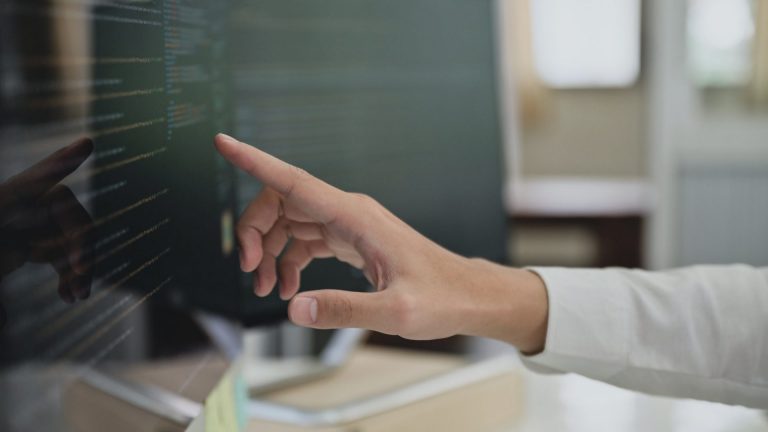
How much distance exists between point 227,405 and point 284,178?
0.23 meters

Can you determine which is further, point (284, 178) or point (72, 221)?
point (284, 178)

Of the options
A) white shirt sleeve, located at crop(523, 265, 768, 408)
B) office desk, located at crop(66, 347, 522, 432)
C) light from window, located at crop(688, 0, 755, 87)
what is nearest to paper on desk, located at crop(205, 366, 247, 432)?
office desk, located at crop(66, 347, 522, 432)

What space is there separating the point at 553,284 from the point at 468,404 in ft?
0.92

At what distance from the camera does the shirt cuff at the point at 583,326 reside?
29.5 inches

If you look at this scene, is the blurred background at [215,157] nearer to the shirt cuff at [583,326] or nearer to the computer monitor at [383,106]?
the computer monitor at [383,106]

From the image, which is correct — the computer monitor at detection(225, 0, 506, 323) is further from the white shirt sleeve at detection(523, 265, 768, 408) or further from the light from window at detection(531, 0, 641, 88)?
the light from window at detection(531, 0, 641, 88)

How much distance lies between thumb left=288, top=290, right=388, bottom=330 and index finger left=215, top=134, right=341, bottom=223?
0.08m

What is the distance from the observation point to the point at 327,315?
538mm

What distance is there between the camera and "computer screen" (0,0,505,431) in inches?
13.8

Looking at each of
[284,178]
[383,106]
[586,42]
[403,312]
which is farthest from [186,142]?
[586,42]

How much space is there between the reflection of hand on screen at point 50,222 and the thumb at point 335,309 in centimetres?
15

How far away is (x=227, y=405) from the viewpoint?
72 centimetres

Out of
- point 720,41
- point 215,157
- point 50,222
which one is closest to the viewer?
point 50,222

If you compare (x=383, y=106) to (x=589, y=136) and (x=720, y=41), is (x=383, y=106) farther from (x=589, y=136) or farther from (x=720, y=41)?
(x=589, y=136)
